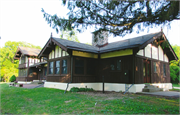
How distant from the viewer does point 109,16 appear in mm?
6543

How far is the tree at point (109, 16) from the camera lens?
5926 mm

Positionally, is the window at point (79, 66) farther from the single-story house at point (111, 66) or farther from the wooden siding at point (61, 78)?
the wooden siding at point (61, 78)

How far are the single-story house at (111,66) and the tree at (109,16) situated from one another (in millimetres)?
3210

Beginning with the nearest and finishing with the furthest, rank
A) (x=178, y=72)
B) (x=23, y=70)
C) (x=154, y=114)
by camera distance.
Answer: (x=154, y=114) → (x=178, y=72) → (x=23, y=70)

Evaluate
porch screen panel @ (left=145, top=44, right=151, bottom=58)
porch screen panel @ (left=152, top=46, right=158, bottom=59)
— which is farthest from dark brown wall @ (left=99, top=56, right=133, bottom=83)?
porch screen panel @ (left=152, top=46, right=158, bottom=59)

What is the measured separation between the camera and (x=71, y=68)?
35.7 ft

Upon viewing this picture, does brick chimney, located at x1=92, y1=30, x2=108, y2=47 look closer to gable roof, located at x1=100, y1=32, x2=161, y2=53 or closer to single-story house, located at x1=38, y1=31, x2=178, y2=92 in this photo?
gable roof, located at x1=100, y1=32, x2=161, y2=53

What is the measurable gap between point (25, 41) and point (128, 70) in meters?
44.7

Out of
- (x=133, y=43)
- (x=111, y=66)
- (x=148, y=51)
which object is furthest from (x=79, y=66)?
(x=148, y=51)

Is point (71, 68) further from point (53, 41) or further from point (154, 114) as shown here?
point (154, 114)

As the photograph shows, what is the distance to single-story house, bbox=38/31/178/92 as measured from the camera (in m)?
10.0

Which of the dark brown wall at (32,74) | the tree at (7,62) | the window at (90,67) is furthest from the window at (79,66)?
the tree at (7,62)

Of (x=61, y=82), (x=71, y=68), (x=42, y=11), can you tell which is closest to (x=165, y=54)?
(x=71, y=68)

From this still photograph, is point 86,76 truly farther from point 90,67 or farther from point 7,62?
point 7,62
